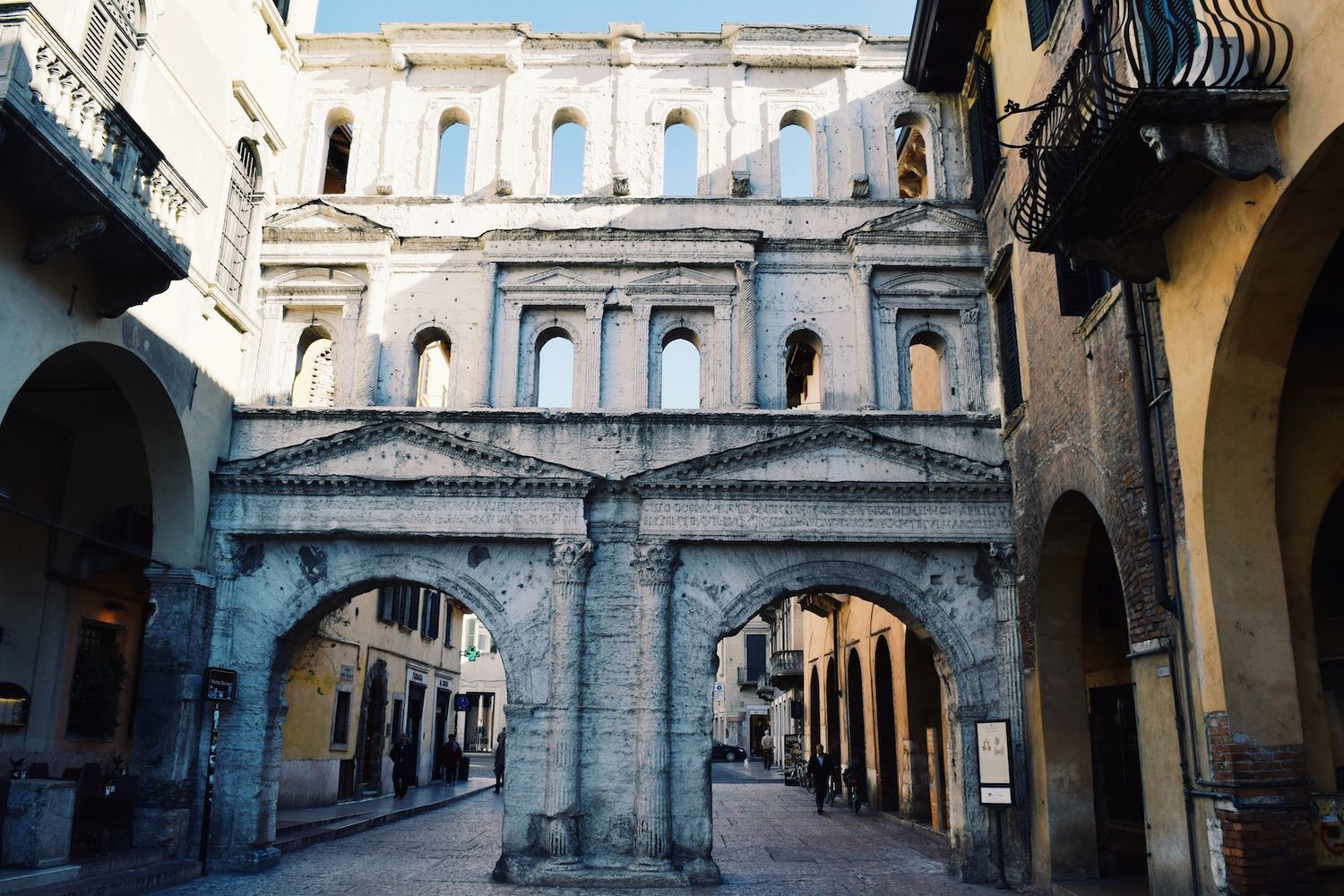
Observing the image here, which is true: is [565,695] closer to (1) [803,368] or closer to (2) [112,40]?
(2) [112,40]

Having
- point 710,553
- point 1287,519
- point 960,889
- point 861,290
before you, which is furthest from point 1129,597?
point 861,290

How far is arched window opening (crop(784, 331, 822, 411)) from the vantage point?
17.0 meters

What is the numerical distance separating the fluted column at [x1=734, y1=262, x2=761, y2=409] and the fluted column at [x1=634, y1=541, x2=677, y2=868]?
2.81 meters

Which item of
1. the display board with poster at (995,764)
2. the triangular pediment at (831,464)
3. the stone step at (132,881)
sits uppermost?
the triangular pediment at (831,464)

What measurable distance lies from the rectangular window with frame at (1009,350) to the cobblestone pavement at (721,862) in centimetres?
692

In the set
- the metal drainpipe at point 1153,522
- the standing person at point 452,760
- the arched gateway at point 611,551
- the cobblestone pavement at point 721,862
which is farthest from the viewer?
the standing person at point 452,760

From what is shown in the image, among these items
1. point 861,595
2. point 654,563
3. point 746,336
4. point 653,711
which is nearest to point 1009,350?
point 746,336

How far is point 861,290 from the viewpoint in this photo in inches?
660

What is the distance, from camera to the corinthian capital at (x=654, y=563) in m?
15.1

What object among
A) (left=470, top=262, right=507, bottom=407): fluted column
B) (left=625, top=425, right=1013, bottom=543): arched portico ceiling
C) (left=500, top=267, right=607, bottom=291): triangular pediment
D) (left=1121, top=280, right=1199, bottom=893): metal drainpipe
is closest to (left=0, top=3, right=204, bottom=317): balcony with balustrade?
(left=470, top=262, right=507, bottom=407): fluted column

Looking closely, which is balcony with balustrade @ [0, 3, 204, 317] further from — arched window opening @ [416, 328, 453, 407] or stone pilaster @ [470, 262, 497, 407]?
arched window opening @ [416, 328, 453, 407]

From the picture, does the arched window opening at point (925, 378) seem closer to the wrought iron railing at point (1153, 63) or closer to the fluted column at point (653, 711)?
the fluted column at point (653, 711)

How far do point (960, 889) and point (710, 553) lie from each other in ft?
18.3

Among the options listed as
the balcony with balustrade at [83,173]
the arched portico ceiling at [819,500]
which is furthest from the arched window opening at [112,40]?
the arched portico ceiling at [819,500]
